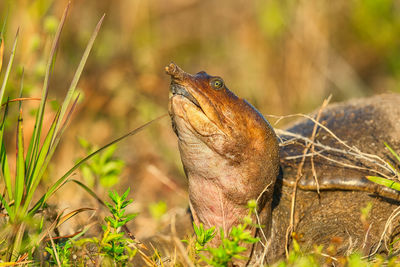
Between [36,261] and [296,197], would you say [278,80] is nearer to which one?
[296,197]

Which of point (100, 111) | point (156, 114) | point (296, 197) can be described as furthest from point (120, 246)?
point (100, 111)

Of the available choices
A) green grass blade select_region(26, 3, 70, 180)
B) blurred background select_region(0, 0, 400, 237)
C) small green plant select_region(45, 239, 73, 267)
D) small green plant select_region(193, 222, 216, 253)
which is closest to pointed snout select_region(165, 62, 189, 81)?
green grass blade select_region(26, 3, 70, 180)

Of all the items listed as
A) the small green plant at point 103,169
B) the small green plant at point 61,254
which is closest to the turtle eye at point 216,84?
the small green plant at point 61,254

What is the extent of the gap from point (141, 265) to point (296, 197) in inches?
37.1

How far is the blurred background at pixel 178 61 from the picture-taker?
18.2 ft

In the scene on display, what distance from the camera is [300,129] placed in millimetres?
3545

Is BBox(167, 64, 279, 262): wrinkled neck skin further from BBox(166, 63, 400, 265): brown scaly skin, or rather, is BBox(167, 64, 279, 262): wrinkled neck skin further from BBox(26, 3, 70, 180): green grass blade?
BBox(26, 3, 70, 180): green grass blade

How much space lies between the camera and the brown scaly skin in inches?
101

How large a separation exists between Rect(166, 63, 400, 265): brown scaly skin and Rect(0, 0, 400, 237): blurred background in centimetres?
185

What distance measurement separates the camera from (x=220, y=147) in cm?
256

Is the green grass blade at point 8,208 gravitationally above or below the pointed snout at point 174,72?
below

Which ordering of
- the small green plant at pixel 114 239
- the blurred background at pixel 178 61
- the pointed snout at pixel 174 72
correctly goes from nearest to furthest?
the small green plant at pixel 114 239 < the pointed snout at pixel 174 72 < the blurred background at pixel 178 61

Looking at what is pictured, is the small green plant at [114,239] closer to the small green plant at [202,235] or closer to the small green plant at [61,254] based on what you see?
the small green plant at [61,254]

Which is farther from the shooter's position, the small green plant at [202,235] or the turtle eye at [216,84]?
the turtle eye at [216,84]
